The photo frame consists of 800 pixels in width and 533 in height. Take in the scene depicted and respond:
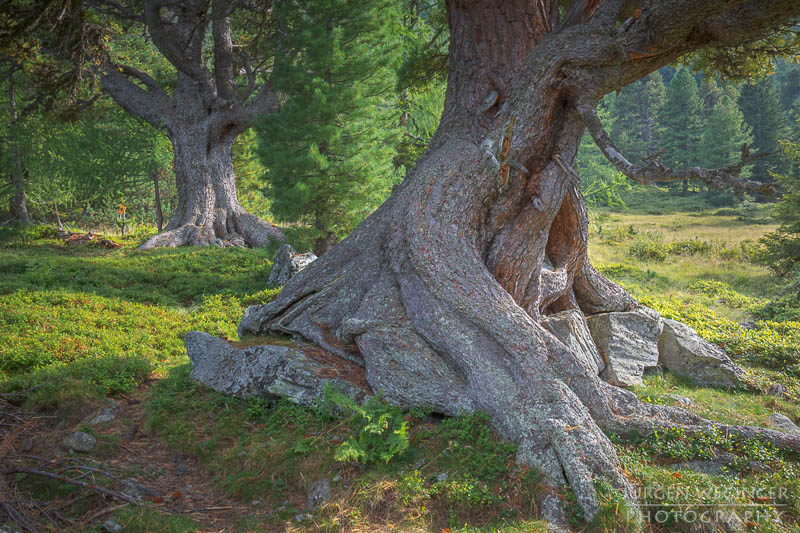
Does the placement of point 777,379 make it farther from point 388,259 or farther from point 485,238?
point 388,259

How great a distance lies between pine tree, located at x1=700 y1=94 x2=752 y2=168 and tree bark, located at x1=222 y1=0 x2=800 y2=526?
5046 centimetres

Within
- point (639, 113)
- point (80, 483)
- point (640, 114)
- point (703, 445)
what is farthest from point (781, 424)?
point (639, 113)

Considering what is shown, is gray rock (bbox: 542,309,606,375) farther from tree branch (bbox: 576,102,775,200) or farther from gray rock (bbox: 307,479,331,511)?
gray rock (bbox: 307,479,331,511)

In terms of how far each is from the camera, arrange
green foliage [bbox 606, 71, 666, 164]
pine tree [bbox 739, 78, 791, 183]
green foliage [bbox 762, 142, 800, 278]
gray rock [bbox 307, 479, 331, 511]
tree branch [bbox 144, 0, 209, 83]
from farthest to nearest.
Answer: green foliage [bbox 606, 71, 666, 164] → pine tree [bbox 739, 78, 791, 183] → green foliage [bbox 762, 142, 800, 278] → tree branch [bbox 144, 0, 209, 83] → gray rock [bbox 307, 479, 331, 511]

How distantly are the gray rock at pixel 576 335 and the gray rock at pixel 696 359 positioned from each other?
150 centimetres

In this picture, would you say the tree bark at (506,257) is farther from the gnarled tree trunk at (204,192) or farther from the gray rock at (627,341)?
the gnarled tree trunk at (204,192)

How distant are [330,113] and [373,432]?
965 cm

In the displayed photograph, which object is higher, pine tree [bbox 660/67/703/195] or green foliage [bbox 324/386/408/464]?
pine tree [bbox 660/67/703/195]

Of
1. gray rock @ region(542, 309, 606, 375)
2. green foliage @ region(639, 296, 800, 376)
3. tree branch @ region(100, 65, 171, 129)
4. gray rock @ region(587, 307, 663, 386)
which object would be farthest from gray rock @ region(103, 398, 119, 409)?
tree branch @ region(100, 65, 171, 129)

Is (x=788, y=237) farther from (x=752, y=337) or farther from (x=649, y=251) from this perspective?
(x=752, y=337)

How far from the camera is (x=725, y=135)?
48375 mm

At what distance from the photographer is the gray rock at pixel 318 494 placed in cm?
455

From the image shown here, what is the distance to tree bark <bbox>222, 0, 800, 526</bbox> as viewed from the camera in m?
5.07

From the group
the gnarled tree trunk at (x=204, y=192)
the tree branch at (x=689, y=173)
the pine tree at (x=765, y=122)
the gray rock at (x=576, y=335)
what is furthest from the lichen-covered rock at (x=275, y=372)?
the pine tree at (x=765, y=122)
